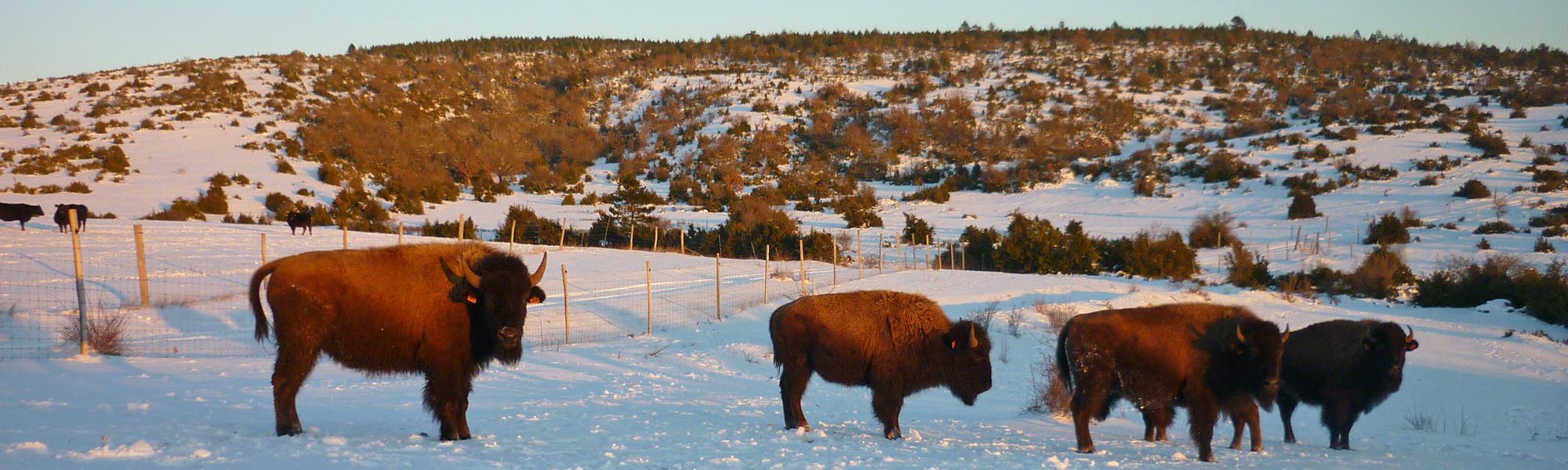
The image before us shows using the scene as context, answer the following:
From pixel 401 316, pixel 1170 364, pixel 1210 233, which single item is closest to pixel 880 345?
pixel 1170 364

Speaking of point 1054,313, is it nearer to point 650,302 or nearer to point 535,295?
point 650,302

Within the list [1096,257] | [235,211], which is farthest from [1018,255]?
[235,211]

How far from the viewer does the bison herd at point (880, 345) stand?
8508 mm

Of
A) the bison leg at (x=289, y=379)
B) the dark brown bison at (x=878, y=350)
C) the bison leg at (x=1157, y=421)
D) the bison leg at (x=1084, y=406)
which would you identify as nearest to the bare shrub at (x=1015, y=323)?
the bison leg at (x=1157, y=421)

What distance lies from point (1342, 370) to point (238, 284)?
22.9m

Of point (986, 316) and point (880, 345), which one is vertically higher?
point (880, 345)

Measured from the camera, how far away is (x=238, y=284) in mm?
23016

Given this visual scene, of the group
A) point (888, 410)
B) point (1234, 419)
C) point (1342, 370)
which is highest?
point (1342, 370)

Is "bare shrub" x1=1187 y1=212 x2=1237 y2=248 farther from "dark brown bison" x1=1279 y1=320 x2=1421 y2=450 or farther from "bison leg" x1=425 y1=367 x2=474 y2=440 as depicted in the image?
"bison leg" x1=425 y1=367 x2=474 y2=440

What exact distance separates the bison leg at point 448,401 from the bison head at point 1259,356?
24.1ft

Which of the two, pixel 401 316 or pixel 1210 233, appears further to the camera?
pixel 1210 233

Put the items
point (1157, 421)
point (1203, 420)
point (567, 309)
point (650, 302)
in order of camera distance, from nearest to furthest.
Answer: point (1203, 420) < point (1157, 421) < point (567, 309) < point (650, 302)

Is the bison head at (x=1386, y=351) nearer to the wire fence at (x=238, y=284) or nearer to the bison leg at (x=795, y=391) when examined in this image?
the bison leg at (x=795, y=391)

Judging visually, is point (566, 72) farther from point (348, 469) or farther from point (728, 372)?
point (348, 469)
